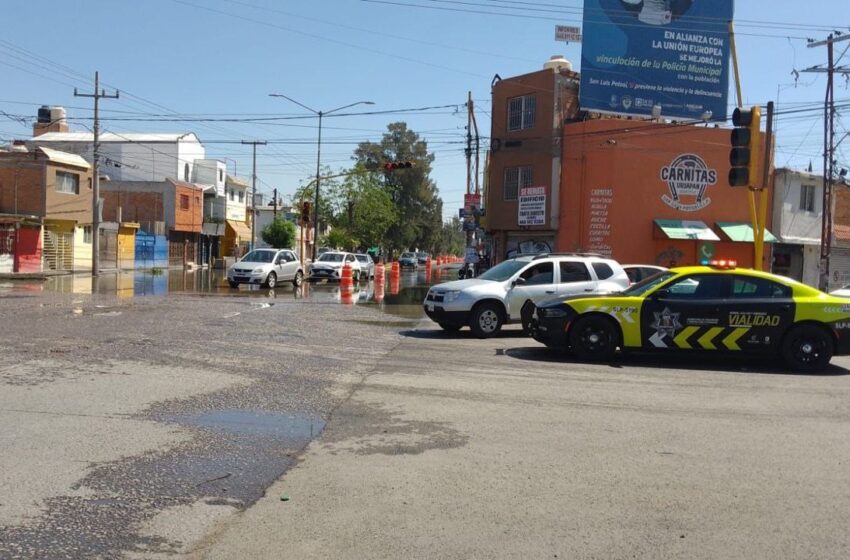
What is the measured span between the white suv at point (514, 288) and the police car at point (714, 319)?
262 cm

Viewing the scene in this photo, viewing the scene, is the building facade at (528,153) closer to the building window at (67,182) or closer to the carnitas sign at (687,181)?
the carnitas sign at (687,181)

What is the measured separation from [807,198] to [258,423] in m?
31.2

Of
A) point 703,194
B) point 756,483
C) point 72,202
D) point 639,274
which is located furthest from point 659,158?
point 72,202

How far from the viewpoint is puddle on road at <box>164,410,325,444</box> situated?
6895 millimetres

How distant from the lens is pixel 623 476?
19.3 feet

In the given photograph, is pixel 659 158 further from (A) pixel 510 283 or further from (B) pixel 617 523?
(B) pixel 617 523

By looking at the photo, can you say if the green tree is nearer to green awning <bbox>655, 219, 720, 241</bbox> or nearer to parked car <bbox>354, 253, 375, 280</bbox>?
parked car <bbox>354, 253, 375, 280</bbox>

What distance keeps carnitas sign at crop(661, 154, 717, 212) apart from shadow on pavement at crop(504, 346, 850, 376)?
17825 mm

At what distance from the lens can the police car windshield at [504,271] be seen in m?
15.2

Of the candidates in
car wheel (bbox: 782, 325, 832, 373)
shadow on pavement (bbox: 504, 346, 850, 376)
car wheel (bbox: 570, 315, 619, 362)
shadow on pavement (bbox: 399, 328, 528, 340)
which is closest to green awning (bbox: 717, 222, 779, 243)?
shadow on pavement (bbox: 399, 328, 528, 340)

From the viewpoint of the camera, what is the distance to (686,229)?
29203 millimetres

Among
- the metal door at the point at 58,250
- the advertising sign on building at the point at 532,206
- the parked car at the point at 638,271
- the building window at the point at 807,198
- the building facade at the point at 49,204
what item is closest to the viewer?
the parked car at the point at 638,271

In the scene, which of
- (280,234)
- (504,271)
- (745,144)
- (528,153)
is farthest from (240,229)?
(745,144)

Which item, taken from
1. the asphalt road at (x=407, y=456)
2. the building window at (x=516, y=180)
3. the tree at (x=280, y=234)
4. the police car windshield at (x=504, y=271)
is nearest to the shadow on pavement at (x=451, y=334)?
the police car windshield at (x=504, y=271)
